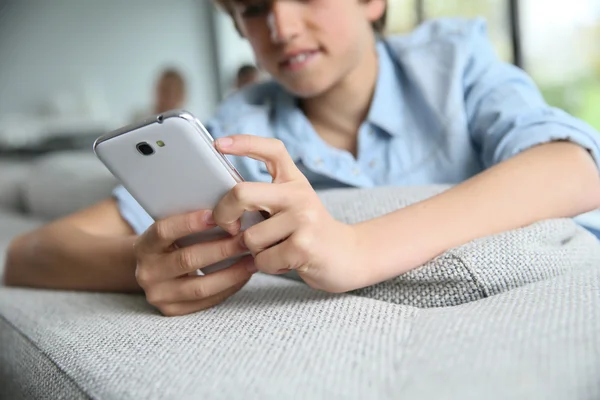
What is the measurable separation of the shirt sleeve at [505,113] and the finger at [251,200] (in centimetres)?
28

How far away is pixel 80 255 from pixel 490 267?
0.44 meters

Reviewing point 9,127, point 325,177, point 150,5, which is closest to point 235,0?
point 325,177

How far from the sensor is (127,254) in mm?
630

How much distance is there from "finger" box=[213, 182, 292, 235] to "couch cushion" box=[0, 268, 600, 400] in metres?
0.09

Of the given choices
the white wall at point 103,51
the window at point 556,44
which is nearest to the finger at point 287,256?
the window at point 556,44

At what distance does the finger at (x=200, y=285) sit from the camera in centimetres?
50

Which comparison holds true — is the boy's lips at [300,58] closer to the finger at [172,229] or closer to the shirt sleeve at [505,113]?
the shirt sleeve at [505,113]

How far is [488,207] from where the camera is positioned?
520 millimetres

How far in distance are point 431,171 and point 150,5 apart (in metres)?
5.09

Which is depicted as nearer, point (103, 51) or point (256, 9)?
point (256, 9)

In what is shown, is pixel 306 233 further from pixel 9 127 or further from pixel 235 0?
pixel 9 127

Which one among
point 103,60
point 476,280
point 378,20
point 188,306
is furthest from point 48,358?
point 103,60

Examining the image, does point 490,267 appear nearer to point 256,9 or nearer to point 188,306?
point 188,306

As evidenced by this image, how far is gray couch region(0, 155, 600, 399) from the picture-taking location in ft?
1.08
